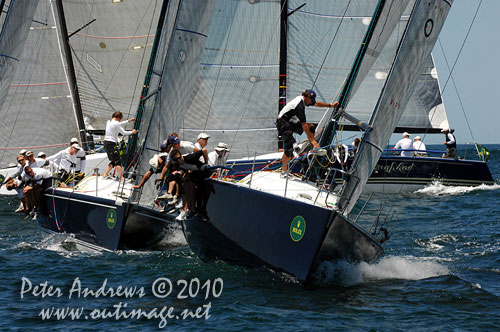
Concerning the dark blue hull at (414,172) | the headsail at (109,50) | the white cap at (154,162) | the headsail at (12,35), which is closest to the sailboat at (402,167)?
the dark blue hull at (414,172)

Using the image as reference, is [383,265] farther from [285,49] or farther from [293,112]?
[285,49]

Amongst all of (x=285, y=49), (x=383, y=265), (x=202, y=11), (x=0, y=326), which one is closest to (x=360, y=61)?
(x=383, y=265)

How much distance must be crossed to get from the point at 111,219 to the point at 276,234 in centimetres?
423

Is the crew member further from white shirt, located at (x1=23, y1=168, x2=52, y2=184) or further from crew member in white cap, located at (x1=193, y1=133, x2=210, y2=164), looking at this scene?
crew member in white cap, located at (x1=193, y1=133, x2=210, y2=164)

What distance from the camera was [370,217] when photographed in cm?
1783

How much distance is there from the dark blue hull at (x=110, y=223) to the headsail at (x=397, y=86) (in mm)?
4104

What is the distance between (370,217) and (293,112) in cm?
719

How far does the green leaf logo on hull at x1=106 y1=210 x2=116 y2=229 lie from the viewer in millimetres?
13281

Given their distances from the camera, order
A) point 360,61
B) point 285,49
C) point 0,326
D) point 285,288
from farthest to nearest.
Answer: point 285,49 → point 360,61 → point 285,288 → point 0,326

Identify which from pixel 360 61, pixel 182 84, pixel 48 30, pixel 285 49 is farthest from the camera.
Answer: pixel 48 30

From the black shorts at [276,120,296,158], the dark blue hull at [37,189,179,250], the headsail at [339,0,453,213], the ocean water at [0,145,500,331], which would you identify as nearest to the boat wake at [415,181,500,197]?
the ocean water at [0,145,500,331]

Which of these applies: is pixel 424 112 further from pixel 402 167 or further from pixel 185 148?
pixel 185 148

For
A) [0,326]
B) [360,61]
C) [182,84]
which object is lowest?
[0,326]

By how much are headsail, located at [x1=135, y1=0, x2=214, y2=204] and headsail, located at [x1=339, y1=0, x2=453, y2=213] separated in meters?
4.63
